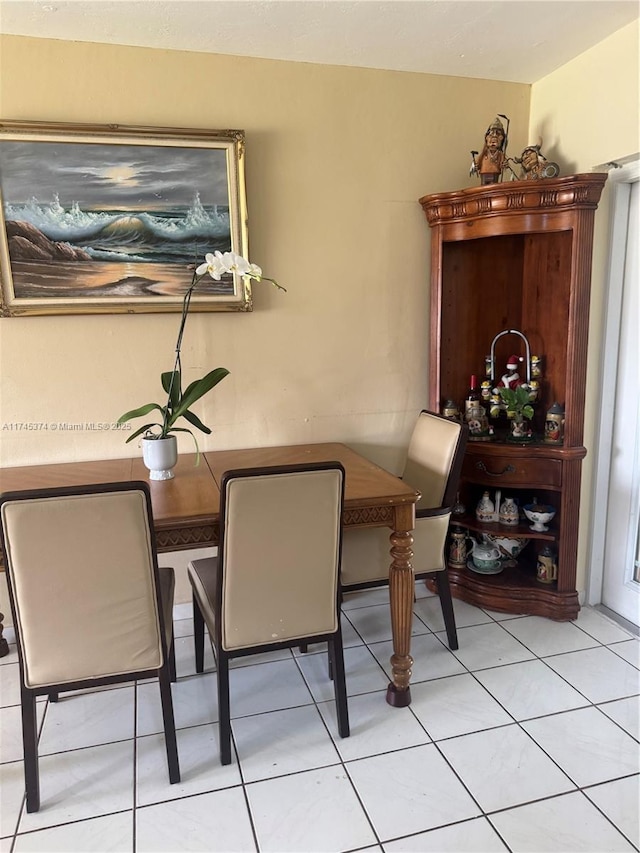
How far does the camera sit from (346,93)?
2578 millimetres

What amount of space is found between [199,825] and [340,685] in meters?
0.54

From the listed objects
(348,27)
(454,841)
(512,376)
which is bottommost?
(454,841)

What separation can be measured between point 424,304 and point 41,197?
166 centimetres

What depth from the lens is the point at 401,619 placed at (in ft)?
6.77

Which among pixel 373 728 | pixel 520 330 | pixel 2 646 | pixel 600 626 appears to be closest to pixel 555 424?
pixel 520 330

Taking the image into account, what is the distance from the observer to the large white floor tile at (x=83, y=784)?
165cm

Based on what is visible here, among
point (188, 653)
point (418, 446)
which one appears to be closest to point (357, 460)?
point (418, 446)

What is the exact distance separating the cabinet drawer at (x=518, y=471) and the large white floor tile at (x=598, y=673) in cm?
68

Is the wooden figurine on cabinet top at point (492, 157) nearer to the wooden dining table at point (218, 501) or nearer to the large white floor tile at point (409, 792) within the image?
the wooden dining table at point (218, 501)

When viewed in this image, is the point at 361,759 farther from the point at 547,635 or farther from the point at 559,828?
the point at 547,635

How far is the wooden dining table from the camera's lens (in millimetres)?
1854

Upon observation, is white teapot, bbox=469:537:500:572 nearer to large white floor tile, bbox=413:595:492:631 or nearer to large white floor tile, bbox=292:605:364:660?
large white floor tile, bbox=413:595:492:631

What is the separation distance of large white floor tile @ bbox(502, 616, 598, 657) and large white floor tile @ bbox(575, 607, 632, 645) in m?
0.04

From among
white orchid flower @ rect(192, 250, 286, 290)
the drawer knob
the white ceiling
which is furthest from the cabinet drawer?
the white ceiling
